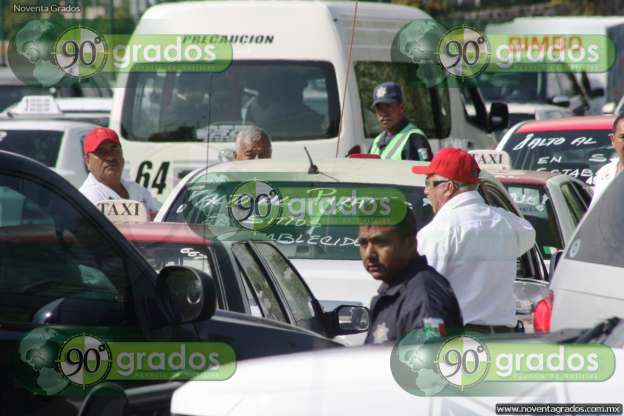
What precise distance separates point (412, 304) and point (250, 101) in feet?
22.6

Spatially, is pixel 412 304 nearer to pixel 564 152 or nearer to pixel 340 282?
pixel 340 282

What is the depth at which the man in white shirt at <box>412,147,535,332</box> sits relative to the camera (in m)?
5.58

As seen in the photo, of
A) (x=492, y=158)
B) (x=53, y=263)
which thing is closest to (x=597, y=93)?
(x=492, y=158)

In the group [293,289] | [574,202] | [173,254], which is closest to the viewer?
[173,254]

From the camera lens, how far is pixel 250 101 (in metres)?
11.5

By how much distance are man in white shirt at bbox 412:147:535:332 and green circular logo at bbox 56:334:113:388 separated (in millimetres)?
1645

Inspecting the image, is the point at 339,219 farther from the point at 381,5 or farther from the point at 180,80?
the point at 381,5

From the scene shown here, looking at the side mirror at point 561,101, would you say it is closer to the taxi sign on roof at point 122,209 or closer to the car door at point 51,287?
the taxi sign on roof at point 122,209

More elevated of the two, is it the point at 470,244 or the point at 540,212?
the point at 470,244

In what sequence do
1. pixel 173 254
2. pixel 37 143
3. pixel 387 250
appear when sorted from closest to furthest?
pixel 387 250
pixel 173 254
pixel 37 143

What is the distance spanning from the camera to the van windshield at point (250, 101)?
11.4 m

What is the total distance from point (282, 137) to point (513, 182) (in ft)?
8.34

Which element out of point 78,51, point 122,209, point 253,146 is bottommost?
point 122,209

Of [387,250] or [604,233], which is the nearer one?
[604,233]
